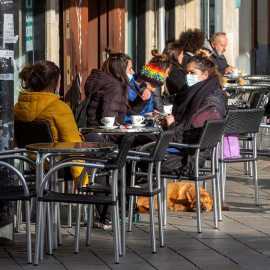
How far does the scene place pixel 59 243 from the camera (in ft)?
24.5

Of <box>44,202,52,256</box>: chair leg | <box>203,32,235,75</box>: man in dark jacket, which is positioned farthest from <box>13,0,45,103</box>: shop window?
<box>203,32,235,75</box>: man in dark jacket

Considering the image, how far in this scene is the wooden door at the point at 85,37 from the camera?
38.6 feet

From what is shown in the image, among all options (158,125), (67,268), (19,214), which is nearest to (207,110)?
(158,125)

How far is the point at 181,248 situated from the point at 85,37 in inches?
217

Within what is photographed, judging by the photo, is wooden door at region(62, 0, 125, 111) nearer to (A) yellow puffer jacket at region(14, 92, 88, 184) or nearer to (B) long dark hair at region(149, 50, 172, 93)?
(B) long dark hair at region(149, 50, 172, 93)

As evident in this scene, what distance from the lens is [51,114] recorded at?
770 centimetres

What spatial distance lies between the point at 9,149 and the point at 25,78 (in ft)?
2.76

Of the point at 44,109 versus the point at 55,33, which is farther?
the point at 55,33

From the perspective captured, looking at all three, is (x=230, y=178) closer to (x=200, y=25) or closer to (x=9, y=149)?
(x=9, y=149)

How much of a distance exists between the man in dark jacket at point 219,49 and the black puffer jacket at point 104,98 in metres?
6.91

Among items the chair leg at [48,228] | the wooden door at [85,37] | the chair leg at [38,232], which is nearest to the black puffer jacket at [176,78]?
the wooden door at [85,37]

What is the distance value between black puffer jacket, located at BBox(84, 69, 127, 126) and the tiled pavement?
1.02 metres

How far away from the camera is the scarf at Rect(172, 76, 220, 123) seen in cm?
891

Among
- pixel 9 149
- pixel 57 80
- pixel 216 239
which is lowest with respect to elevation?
pixel 216 239
